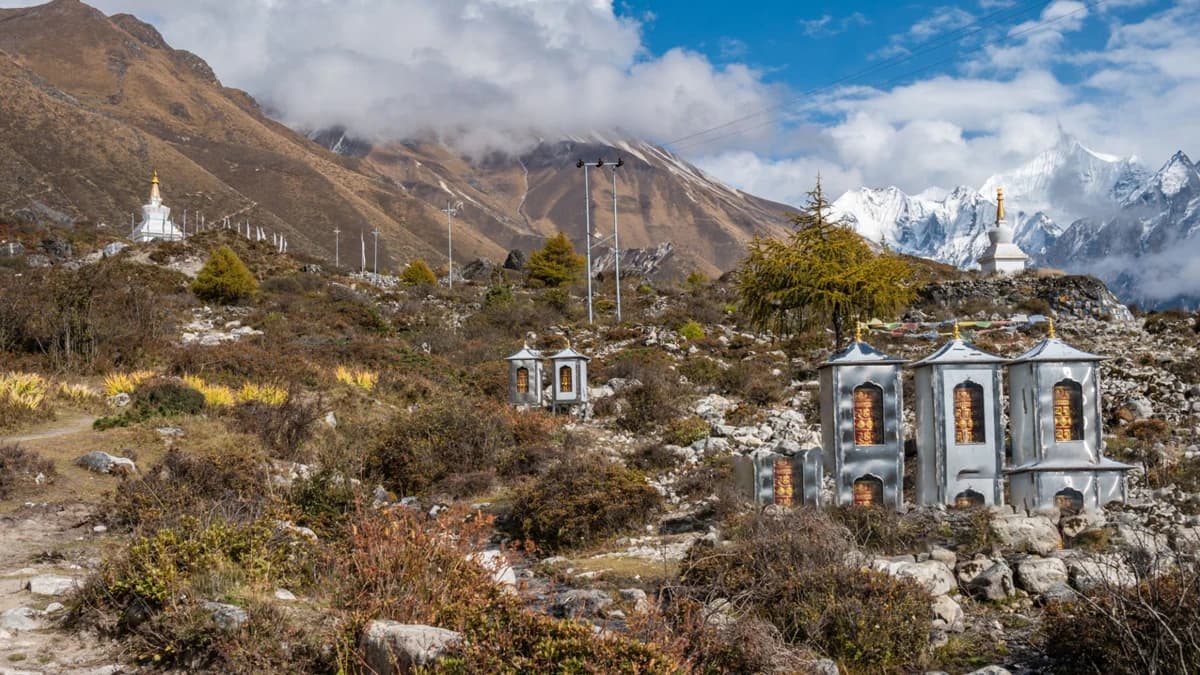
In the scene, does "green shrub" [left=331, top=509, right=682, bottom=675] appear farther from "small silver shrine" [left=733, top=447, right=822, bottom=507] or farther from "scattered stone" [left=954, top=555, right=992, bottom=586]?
"small silver shrine" [left=733, top=447, right=822, bottom=507]

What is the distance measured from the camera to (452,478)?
1467cm

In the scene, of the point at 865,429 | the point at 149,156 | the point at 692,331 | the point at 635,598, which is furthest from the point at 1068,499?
the point at 149,156

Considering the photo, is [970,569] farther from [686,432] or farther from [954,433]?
[686,432]

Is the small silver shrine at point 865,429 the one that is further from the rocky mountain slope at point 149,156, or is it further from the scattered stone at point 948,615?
the rocky mountain slope at point 149,156

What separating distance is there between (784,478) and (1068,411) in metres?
3.26

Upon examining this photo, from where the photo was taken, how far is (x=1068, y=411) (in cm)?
1153

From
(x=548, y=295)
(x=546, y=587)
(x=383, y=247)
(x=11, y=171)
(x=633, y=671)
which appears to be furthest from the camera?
(x=383, y=247)

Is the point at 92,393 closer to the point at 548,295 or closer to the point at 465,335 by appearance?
the point at 465,335

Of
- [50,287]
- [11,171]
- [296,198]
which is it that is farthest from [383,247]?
[50,287]

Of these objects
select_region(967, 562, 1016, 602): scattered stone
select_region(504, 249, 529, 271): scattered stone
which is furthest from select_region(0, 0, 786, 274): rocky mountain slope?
select_region(967, 562, 1016, 602): scattered stone

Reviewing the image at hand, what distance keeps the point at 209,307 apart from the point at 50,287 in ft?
45.5

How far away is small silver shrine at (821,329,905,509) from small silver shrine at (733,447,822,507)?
27 centimetres

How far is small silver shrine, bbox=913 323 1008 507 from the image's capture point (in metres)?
11.6

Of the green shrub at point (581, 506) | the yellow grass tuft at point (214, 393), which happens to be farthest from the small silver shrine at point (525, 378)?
the green shrub at point (581, 506)
